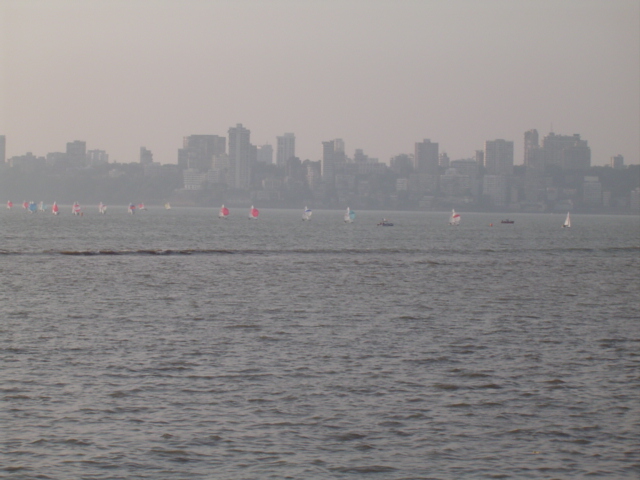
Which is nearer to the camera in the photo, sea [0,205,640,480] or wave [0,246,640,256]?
sea [0,205,640,480]

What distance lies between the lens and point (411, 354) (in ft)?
131

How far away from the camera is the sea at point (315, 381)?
24.4 metres

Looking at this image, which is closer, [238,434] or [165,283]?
[238,434]

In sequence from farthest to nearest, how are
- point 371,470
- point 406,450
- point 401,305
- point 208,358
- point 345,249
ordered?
1. point 345,249
2. point 401,305
3. point 208,358
4. point 406,450
5. point 371,470

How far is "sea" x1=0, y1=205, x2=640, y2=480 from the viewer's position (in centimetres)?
2436

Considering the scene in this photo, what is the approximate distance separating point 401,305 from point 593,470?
37689 mm

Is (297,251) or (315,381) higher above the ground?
(315,381)

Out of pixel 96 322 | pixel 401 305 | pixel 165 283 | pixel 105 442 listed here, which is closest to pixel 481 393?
pixel 105 442

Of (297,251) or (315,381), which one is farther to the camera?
(297,251)

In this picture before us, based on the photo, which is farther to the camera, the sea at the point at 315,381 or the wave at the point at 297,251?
the wave at the point at 297,251

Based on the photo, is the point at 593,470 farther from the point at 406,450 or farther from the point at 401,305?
the point at 401,305

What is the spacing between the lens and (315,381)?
3369cm

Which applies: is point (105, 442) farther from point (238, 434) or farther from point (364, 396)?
point (364, 396)

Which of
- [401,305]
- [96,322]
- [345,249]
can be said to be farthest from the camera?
[345,249]
